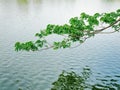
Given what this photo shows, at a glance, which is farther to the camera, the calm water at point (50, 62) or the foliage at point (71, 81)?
the calm water at point (50, 62)

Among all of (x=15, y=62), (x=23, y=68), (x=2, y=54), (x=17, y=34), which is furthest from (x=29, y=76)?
(x=17, y=34)

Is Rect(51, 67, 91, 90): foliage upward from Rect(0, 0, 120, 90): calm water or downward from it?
downward

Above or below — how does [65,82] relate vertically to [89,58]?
below

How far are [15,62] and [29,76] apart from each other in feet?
19.8

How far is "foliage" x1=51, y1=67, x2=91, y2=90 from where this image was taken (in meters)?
33.1

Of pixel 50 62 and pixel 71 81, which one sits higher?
pixel 50 62

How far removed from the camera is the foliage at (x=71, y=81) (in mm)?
33125

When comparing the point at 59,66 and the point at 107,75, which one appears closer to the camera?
the point at 107,75

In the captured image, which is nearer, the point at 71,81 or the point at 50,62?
the point at 71,81

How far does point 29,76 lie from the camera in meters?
35.7

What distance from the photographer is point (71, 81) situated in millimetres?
35062

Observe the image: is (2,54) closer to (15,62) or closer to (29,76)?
(15,62)

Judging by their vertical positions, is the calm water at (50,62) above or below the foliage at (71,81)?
above

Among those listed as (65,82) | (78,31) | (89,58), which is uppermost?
(78,31)
